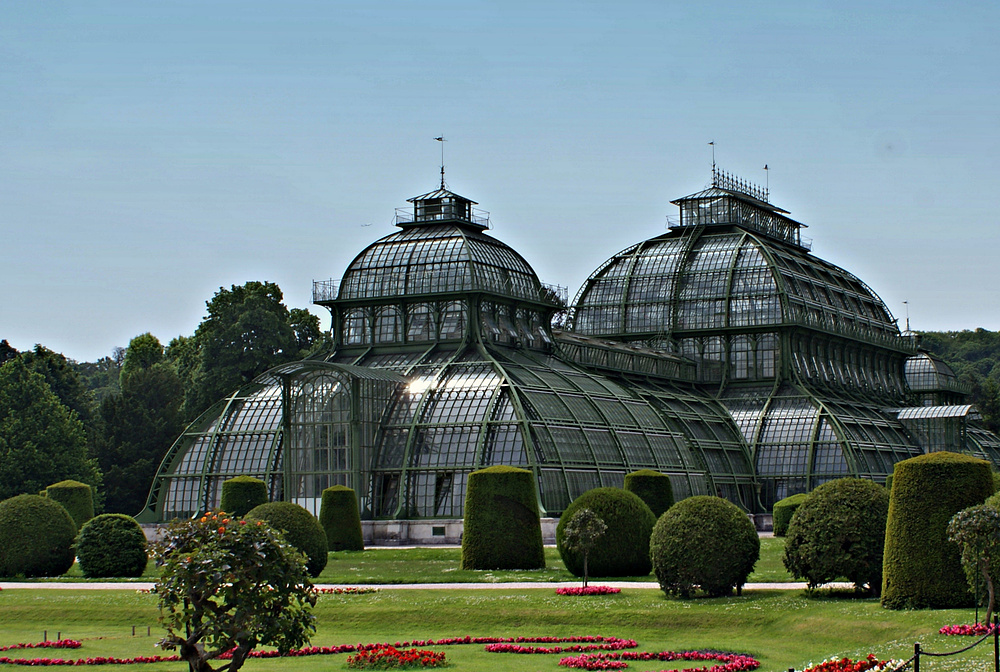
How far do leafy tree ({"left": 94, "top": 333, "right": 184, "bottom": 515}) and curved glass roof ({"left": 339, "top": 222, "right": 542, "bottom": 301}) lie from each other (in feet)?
93.3

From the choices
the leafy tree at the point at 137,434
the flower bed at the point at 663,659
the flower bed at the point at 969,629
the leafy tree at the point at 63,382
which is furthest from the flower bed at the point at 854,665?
the leafy tree at the point at 63,382

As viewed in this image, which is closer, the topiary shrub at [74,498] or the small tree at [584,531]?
the small tree at [584,531]

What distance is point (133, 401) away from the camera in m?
103

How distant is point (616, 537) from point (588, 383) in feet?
104

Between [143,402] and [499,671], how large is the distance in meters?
76.3

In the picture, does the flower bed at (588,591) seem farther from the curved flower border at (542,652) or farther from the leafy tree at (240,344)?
the leafy tree at (240,344)

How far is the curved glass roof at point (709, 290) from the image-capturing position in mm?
92938

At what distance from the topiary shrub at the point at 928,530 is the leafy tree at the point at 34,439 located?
2525 inches

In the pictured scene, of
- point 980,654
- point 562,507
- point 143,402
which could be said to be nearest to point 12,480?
point 143,402

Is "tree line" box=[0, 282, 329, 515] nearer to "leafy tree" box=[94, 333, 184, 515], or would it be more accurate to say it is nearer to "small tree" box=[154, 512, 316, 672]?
"leafy tree" box=[94, 333, 184, 515]

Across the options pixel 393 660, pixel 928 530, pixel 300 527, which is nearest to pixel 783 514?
pixel 300 527

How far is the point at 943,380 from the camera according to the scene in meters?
110

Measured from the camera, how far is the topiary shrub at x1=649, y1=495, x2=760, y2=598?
4016 cm

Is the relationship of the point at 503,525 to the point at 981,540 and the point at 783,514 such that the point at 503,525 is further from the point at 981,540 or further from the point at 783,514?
the point at 783,514
